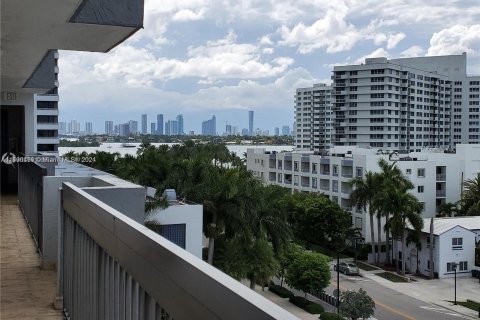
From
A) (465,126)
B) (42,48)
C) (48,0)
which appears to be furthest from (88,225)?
(465,126)

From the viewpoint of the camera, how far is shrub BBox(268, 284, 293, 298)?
2829 centimetres

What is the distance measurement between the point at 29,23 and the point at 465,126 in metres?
90.5

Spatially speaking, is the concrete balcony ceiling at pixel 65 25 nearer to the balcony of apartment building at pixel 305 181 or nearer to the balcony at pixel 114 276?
the balcony at pixel 114 276

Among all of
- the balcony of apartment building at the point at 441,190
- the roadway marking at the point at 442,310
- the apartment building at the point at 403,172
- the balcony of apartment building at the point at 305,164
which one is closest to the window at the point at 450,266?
the roadway marking at the point at 442,310

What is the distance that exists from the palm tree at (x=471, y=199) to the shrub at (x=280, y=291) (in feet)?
51.6

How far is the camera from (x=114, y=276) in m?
2.40

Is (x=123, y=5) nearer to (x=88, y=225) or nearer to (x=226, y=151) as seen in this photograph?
(x=88, y=225)

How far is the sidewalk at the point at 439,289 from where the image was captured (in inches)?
1079

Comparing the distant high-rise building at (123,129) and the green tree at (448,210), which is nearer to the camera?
the green tree at (448,210)

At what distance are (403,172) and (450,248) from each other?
8.87 metres

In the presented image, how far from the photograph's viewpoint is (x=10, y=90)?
11641mm

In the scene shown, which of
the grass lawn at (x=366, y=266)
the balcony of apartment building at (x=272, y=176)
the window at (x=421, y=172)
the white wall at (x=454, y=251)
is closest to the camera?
the white wall at (x=454, y=251)

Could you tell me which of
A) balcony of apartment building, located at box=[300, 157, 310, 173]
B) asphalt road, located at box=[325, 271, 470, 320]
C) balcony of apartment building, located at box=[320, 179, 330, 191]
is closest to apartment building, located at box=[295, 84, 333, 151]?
balcony of apartment building, located at box=[300, 157, 310, 173]

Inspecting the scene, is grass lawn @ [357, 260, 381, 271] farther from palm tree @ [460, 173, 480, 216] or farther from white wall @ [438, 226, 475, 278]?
palm tree @ [460, 173, 480, 216]
